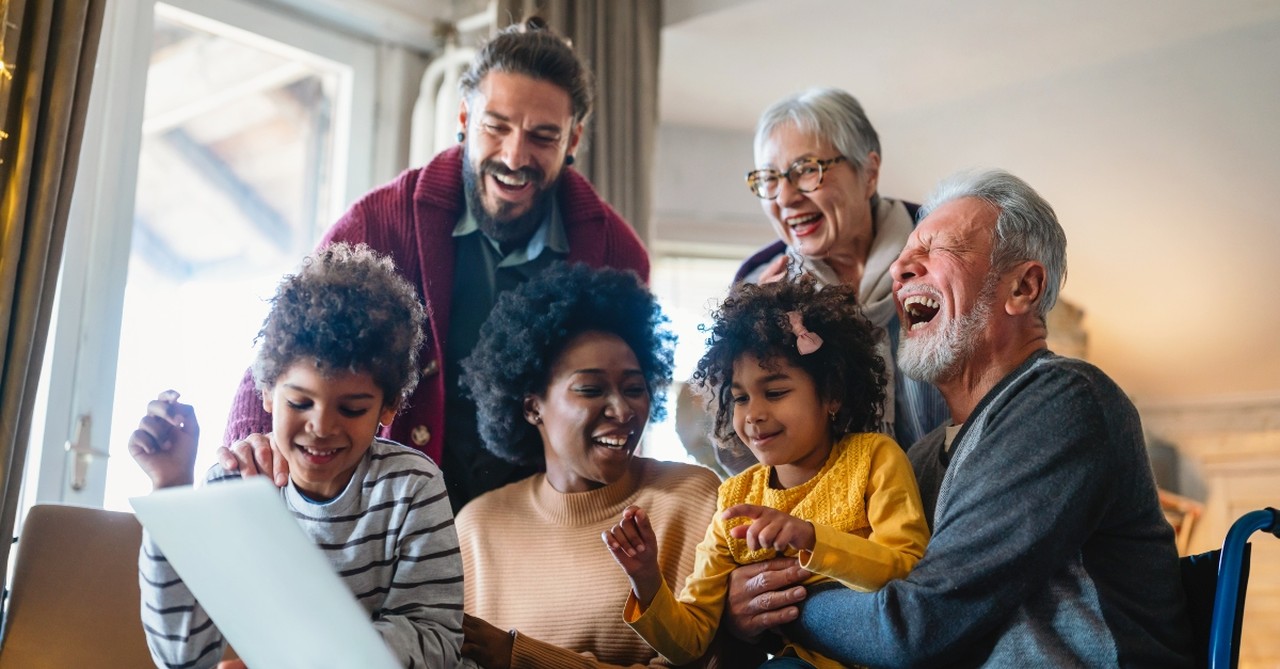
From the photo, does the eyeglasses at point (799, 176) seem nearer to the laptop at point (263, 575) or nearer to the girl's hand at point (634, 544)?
the girl's hand at point (634, 544)

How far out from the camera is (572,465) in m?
2.10

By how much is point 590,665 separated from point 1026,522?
2.27 feet

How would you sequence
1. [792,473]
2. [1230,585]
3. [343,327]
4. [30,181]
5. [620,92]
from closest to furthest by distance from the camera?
1. [1230,585]
2. [343,327]
3. [792,473]
4. [30,181]
5. [620,92]

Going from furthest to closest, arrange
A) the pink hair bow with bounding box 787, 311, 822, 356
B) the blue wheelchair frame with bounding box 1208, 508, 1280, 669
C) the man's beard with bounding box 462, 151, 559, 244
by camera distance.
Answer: the man's beard with bounding box 462, 151, 559, 244 → the pink hair bow with bounding box 787, 311, 822, 356 → the blue wheelchair frame with bounding box 1208, 508, 1280, 669

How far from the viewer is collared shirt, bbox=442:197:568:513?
238 cm

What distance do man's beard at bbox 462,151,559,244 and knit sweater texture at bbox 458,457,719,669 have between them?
527mm

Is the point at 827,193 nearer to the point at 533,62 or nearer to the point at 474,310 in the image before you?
the point at 533,62

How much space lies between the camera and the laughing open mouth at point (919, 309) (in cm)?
187

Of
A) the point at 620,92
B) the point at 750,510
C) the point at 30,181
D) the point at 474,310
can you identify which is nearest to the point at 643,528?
the point at 750,510

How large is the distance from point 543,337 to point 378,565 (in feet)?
1.95

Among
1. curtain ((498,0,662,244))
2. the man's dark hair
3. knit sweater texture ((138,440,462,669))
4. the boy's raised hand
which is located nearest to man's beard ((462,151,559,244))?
the man's dark hair

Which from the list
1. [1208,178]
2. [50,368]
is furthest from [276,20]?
[1208,178]

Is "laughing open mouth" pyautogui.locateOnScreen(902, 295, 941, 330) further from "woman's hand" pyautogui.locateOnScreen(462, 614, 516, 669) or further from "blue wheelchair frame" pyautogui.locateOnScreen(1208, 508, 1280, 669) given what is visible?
"woman's hand" pyautogui.locateOnScreen(462, 614, 516, 669)

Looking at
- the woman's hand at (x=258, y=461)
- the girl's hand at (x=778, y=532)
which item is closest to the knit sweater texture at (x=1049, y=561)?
the girl's hand at (x=778, y=532)
